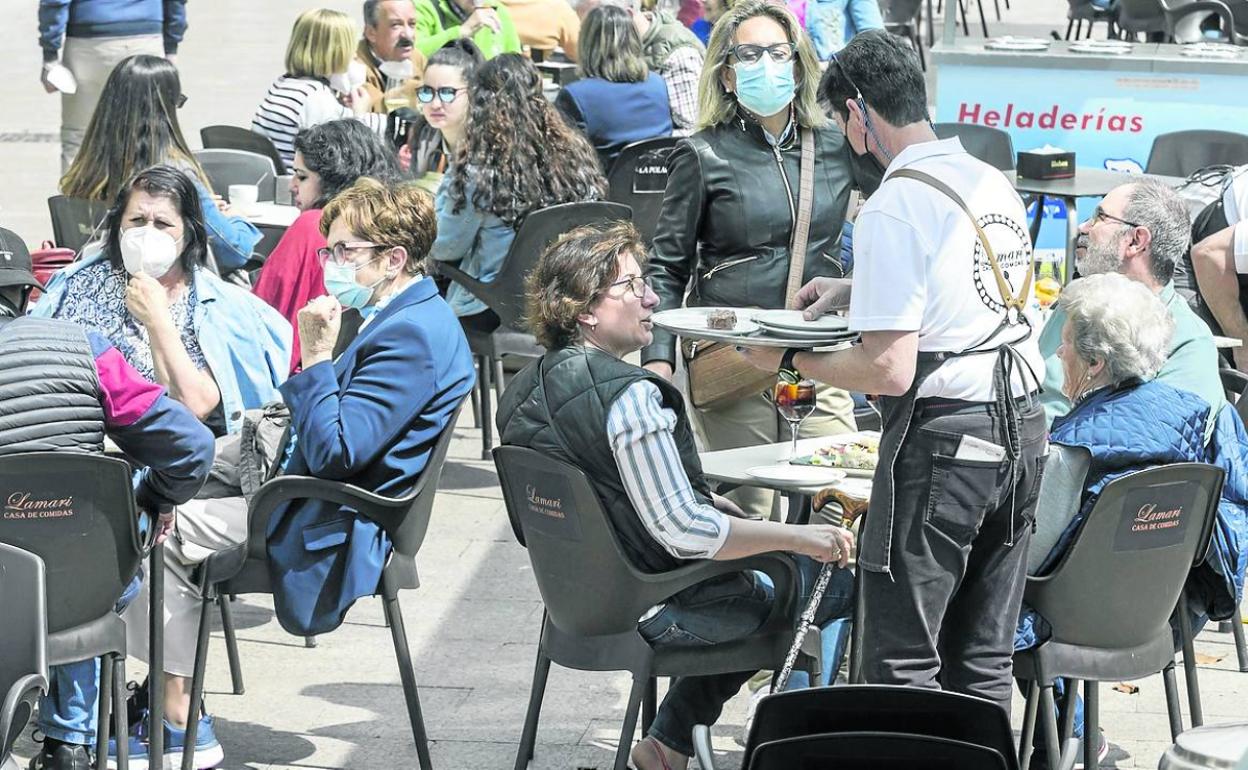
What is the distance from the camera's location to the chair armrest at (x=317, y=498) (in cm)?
397

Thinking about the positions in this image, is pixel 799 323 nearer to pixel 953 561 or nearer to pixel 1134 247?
pixel 953 561

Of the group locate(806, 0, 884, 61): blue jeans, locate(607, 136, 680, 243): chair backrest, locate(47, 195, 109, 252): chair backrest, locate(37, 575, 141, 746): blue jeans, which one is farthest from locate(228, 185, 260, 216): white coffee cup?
locate(806, 0, 884, 61): blue jeans

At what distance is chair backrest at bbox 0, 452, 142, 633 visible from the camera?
3.58m

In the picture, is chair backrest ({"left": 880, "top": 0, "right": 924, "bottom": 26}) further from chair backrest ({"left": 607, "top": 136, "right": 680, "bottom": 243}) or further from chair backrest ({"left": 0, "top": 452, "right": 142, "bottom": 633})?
chair backrest ({"left": 0, "top": 452, "right": 142, "bottom": 633})

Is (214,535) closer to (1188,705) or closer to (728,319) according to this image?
(728,319)

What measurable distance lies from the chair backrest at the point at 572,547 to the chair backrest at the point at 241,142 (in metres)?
4.13

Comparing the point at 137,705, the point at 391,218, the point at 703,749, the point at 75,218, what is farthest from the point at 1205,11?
the point at 703,749

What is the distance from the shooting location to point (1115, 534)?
Result: 12.3 feet

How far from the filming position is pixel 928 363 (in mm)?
3230

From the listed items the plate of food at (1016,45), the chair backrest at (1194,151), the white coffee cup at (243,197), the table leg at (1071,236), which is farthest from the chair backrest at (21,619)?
the plate of food at (1016,45)

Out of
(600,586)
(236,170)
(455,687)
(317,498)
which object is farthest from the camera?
(236,170)

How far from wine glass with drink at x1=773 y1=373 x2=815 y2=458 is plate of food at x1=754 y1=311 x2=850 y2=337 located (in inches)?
18.9

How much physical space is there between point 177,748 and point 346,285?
1.21 m

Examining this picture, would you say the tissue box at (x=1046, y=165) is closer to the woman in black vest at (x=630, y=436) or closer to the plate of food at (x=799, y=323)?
the woman in black vest at (x=630, y=436)
